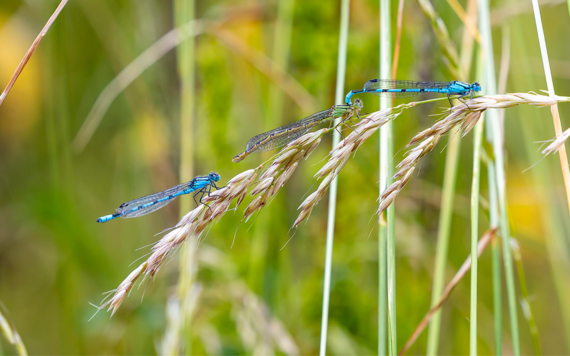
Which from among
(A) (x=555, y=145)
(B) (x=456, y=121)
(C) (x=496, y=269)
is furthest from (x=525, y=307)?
(B) (x=456, y=121)

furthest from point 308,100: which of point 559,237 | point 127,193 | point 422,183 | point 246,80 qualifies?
point 127,193

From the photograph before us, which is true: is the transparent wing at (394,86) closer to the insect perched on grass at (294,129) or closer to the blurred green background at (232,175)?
the insect perched on grass at (294,129)

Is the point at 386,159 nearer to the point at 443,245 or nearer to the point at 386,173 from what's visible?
the point at 386,173

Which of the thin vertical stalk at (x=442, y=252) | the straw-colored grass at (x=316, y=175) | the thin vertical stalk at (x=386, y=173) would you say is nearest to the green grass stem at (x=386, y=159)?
the thin vertical stalk at (x=386, y=173)

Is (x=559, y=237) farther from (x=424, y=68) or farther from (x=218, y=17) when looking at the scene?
(x=218, y=17)

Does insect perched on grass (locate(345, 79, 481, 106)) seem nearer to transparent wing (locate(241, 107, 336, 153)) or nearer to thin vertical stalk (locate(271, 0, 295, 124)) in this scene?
transparent wing (locate(241, 107, 336, 153))

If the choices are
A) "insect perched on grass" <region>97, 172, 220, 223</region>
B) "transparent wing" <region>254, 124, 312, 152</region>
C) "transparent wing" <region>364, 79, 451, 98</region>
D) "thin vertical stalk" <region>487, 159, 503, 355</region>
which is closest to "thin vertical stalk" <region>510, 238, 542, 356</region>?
"thin vertical stalk" <region>487, 159, 503, 355</region>
